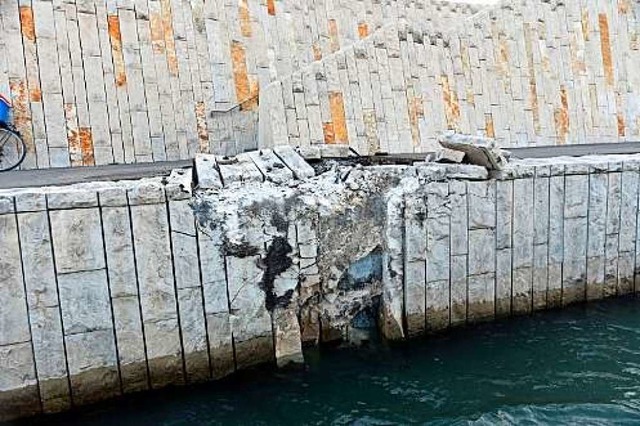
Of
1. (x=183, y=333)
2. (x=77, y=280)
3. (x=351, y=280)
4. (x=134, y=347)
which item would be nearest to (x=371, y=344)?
(x=351, y=280)

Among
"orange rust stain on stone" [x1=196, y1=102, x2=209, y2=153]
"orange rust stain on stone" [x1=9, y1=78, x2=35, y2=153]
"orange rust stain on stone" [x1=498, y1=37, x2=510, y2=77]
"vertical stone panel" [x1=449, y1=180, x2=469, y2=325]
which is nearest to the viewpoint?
"vertical stone panel" [x1=449, y1=180, x2=469, y2=325]

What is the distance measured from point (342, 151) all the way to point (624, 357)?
129 inches

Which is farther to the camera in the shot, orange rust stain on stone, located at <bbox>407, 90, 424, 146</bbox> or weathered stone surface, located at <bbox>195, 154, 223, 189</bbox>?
orange rust stain on stone, located at <bbox>407, 90, 424, 146</bbox>

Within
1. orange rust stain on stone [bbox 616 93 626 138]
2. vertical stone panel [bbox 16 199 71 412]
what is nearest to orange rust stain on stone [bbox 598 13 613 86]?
orange rust stain on stone [bbox 616 93 626 138]

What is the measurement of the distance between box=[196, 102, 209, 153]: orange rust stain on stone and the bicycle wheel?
2.43m

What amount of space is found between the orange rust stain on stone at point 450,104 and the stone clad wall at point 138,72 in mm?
1106

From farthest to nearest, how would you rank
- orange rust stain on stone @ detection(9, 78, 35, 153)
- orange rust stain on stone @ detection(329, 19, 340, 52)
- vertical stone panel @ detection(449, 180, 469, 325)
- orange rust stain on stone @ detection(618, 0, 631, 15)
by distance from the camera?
orange rust stain on stone @ detection(618, 0, 631, 15), orange rust stain on stone @ detection(329, 19, 340, 52), orange rust stain on stone @ detection(9, 78, 35, 153), vertical stone panel @ detection(449, 180, 469, 325)

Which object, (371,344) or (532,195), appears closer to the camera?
(371,344)

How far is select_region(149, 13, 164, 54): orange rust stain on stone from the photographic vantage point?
848 centimetres

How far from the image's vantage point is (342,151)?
5.68 m

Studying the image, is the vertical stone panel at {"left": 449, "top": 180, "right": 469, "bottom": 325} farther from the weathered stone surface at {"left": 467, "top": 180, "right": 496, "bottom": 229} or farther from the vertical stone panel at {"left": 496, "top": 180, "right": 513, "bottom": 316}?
the vertical stone panel at {"left": 496, "top": 180, "right": 513, "bottom": 316}

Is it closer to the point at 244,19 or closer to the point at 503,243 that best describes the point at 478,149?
the point at 503,243

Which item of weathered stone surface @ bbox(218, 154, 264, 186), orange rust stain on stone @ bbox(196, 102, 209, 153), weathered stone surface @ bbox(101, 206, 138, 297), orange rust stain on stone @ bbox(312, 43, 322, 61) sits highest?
orange rust stain on stone @ bbox(312, 43, 322, 61)

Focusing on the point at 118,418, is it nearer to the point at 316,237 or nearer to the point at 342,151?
the point at 316,237
